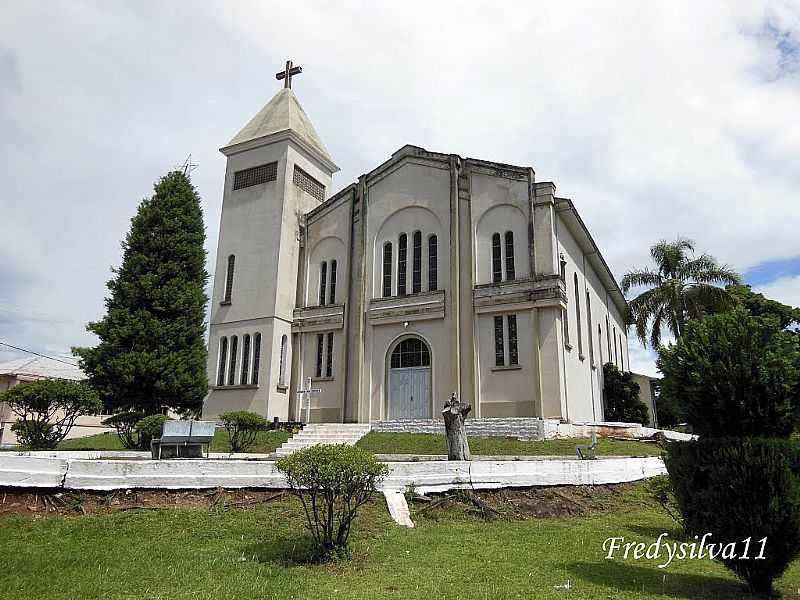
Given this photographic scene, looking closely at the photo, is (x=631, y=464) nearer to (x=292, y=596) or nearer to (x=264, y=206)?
(x=292, y=596)

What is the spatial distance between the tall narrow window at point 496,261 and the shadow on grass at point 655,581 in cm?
1498

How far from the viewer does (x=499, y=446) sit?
16.6 metres

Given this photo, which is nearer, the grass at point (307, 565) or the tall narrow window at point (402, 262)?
the grass at point (307, 565)

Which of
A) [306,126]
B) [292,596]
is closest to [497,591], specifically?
[292,596]

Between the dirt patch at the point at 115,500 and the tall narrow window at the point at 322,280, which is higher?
the tall narrow window at the point at 322,280

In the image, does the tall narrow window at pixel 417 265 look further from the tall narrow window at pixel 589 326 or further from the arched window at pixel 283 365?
the tall narrow window at pixel 589 326

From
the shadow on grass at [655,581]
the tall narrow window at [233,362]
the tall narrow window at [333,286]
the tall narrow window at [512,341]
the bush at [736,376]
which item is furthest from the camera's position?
the tall narrow window at [333,286]

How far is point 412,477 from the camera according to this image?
9680 mm

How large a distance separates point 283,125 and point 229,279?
24.3ft

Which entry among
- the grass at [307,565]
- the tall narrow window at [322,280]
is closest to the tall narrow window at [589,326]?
the tall narrow window at [322,280]

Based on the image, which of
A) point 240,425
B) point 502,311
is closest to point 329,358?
point 240,425

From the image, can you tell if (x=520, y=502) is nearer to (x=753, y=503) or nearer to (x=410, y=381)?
(x=753, y=503)

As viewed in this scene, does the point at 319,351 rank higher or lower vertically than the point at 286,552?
higher

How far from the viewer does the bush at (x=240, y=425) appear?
17016 millimetres
